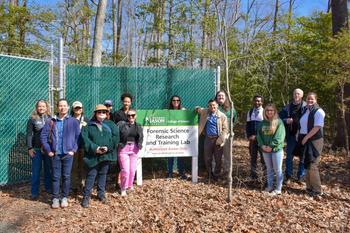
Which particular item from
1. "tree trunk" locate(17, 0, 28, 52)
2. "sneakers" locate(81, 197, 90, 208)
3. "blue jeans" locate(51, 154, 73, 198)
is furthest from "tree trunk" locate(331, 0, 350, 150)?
"tree trunk" locate(17, 0, 28, 52)

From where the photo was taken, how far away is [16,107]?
6.85 metres

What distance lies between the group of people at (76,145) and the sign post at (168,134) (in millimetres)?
592

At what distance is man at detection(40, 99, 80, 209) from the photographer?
5.89m

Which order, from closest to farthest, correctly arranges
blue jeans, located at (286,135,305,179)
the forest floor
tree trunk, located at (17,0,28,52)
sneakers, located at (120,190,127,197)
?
the forest floor < sneakers, located at (120,190,127,197) < blue jeans, located at (286,135,305,179) < tree trunk, located at (17,0,28,52)

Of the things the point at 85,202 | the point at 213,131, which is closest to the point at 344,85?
the point at 213,131

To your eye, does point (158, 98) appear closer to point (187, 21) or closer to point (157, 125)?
point (157, 125)

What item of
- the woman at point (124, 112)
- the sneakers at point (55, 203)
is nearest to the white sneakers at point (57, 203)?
the sneakers at point (55, 203)

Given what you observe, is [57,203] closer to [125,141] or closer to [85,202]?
[85,202]

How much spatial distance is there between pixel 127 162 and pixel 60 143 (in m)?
1.21

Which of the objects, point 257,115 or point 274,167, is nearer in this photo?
point 274,167

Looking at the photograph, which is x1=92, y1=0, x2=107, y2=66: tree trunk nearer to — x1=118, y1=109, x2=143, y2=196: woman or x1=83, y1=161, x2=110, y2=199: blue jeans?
x1=118, y1=109, x2=143, y2=196: woman

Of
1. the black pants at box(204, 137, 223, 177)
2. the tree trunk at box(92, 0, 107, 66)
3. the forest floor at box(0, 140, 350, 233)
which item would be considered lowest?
the forest floor at box(0, 140, 350, 233)

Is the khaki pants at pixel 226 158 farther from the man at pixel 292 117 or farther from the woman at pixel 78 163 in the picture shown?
the woman at pixel 78 163

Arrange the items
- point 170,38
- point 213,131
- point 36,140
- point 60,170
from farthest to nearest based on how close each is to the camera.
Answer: point 170,38 < point 213,131 < point 36,140 < point 60,170
